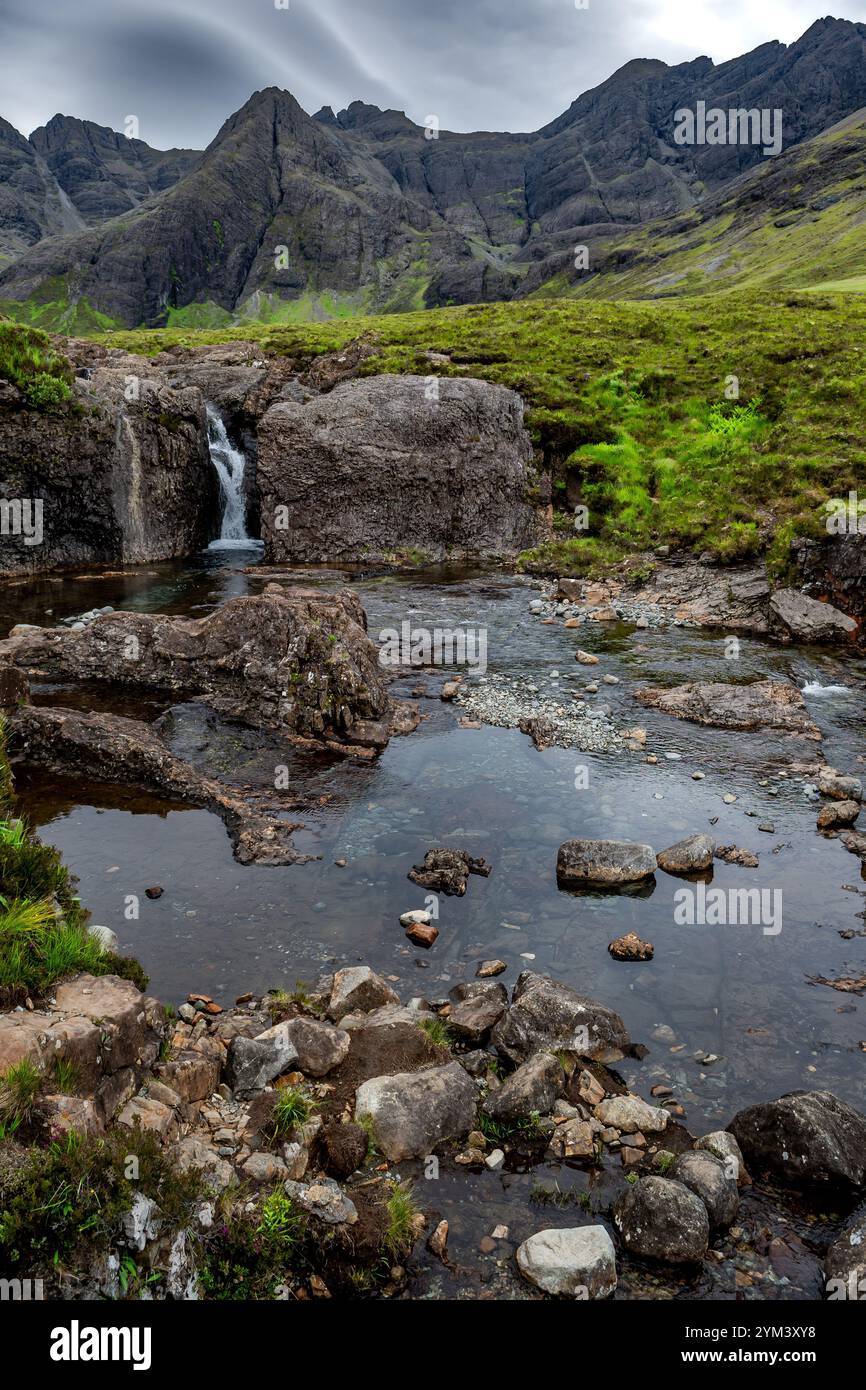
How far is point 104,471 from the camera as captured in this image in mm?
36094

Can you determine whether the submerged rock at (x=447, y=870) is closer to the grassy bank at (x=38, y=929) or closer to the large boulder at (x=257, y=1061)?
the large boulder at (x=257, y=1061)

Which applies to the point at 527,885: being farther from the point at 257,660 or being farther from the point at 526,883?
the point at 257,660

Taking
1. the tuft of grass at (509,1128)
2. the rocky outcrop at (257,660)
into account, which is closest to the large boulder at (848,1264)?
the tuft of grass at (509,1128)

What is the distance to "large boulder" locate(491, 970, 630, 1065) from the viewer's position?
8.20 metres

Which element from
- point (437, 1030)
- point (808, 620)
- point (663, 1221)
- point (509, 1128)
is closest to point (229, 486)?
point (808, 620)

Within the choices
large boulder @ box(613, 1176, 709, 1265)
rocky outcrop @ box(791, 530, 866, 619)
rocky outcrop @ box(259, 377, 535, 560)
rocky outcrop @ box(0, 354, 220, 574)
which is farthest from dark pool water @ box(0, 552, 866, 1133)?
rocky outcrop @ box(0, 354, 220, 574)

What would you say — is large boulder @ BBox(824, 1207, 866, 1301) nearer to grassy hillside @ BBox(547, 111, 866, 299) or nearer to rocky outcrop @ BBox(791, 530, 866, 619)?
rocky outcrop @ BBox(791, 530, 866, 619)

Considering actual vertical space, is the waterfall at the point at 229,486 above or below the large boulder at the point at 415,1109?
above

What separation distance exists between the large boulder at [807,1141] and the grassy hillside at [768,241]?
12352cm

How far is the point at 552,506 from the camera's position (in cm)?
4256

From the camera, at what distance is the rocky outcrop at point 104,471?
34.9 metres

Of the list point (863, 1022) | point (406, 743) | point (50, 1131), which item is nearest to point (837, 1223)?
point (863, 1022)

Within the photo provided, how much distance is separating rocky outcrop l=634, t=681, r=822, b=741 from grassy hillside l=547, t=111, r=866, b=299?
4328 inches

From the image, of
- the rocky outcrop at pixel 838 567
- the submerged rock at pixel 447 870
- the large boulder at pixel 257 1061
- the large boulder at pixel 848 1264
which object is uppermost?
the rocky outcrop at pixel 838 567
